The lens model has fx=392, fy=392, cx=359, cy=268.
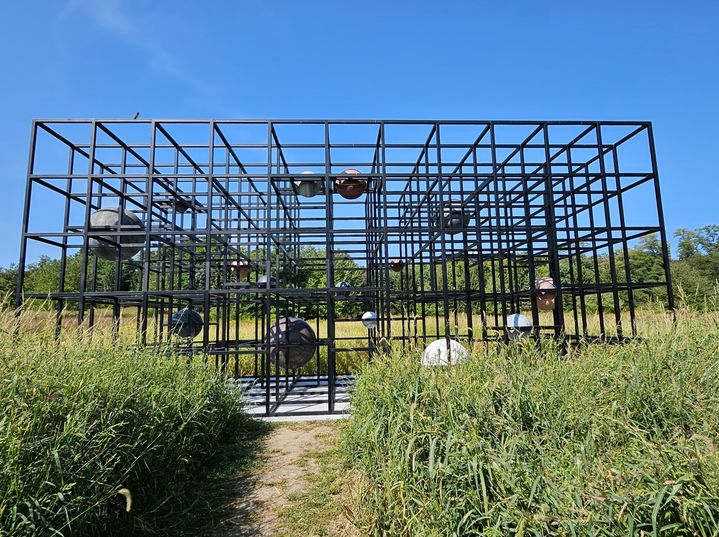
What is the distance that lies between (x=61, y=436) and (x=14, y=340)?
1775mm

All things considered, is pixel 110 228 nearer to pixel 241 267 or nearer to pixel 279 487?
pixel 241 267

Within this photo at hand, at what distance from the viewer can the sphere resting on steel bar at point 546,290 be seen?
8.62 metres

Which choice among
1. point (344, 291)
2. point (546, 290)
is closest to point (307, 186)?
point (344, 291)

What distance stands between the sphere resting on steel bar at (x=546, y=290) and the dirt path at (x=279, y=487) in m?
5.42

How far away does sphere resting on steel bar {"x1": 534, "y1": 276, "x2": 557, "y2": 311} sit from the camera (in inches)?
340

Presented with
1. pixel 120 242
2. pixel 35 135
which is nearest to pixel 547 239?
pixel 120 242

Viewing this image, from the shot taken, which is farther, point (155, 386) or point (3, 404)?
point (155, 386)

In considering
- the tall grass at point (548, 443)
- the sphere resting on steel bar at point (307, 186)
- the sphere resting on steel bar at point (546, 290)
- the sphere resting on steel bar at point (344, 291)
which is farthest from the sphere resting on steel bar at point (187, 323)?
the sphere resting on steel bar at point (546, 290)

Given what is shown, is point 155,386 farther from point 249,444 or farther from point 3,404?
point 249,444

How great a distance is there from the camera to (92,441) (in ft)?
10.00

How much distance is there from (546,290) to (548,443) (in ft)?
21.1

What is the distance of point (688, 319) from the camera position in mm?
5148

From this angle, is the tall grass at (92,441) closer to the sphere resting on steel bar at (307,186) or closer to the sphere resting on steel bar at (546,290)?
the sphere resting on steel bar at (307,186)

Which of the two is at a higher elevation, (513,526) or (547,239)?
(547,239)
